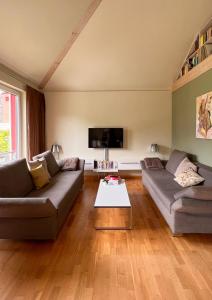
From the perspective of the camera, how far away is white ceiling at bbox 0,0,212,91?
378 centimetres

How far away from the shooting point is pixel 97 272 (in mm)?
2328

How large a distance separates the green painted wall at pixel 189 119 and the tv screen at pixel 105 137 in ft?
4.96

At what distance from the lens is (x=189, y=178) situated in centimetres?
397

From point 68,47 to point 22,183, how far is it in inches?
121

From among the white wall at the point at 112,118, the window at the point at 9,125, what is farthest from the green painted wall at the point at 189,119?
the window at the point at 9,125

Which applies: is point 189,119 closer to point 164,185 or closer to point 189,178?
point 189,178

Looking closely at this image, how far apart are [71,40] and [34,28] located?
1.02 metres

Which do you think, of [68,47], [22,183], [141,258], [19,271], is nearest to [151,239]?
[141,258]

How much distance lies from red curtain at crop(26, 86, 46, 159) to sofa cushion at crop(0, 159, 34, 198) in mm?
2090

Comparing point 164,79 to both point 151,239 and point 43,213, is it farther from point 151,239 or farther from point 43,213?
point 43,213

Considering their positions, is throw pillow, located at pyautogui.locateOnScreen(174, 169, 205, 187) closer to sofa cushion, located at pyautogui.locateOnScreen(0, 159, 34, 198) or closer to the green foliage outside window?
sofa cushion, located at pyautogui.locateOnScreen(0, 159, 34, 198)

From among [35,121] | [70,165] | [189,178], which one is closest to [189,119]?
[189,178]

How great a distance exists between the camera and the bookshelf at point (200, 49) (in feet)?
14.1

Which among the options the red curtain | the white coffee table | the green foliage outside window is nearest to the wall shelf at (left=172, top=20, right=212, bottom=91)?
the white coffee table
